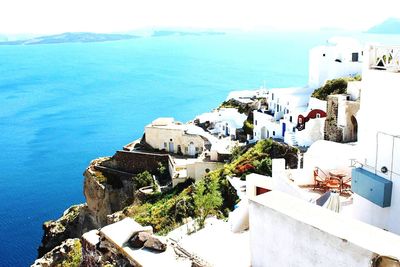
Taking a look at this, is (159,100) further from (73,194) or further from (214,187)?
(214,187)

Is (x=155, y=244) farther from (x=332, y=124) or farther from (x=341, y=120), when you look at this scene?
(x=332, y=124)

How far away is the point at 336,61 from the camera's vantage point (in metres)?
31.1

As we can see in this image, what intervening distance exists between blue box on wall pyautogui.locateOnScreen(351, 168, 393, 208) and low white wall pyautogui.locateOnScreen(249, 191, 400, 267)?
1650 mm

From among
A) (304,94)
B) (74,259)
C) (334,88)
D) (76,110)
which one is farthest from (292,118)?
(76,110)

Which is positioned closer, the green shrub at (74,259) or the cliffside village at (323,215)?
the cliffside village at (323,215)

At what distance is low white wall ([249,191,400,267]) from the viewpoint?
510cm

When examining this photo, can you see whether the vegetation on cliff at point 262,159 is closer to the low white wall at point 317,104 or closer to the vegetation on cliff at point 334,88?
the low white wall at point 317,104

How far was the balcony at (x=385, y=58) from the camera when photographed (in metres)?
6.95

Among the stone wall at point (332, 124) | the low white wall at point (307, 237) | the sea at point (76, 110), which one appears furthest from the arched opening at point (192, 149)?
the low white wall at point (307, 237)

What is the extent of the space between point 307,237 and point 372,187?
7.51 feet

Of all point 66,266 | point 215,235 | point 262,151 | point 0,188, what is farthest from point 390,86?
point 0,188

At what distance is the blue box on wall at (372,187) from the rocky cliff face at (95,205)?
2433cm

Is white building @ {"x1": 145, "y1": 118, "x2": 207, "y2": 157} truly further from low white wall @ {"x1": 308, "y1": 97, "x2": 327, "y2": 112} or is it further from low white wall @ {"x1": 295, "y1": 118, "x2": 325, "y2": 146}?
low white wall @ {"x1": 295, "y1": 118, "x2": 325, "y2": 146}

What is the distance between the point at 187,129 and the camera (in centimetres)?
3469
